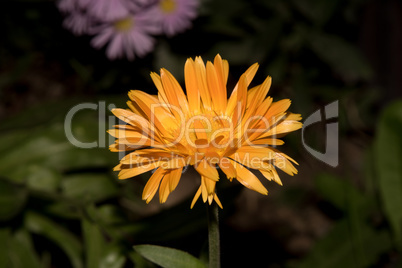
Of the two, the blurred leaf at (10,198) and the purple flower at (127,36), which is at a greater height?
the purple flower at (127,36)

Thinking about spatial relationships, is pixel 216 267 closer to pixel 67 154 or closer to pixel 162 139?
pixel 162 139

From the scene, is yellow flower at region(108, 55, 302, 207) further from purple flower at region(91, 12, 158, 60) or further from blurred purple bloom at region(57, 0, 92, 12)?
purple flower at region(91, 12, 158, 60)

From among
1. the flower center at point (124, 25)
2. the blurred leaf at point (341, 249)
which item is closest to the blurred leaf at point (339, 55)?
the blurred leaf at point (341, 249)

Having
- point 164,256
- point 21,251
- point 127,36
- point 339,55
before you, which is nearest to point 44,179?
point 21,251

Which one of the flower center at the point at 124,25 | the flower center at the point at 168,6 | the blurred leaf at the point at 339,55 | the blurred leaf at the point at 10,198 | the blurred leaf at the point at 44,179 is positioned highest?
the flower center at the point at 168,6

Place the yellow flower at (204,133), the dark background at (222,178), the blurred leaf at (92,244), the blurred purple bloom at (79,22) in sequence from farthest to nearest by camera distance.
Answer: the blurred purple bloom at (79,22) < the dark background at (222,178) < the blurred leaf at (92,244) < the yellow flower at (204,133)

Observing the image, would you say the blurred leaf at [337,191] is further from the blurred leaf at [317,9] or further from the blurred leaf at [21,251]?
the blurred leaf at [21,251]

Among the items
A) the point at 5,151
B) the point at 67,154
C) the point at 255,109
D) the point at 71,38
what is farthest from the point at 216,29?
the point at 255,109
